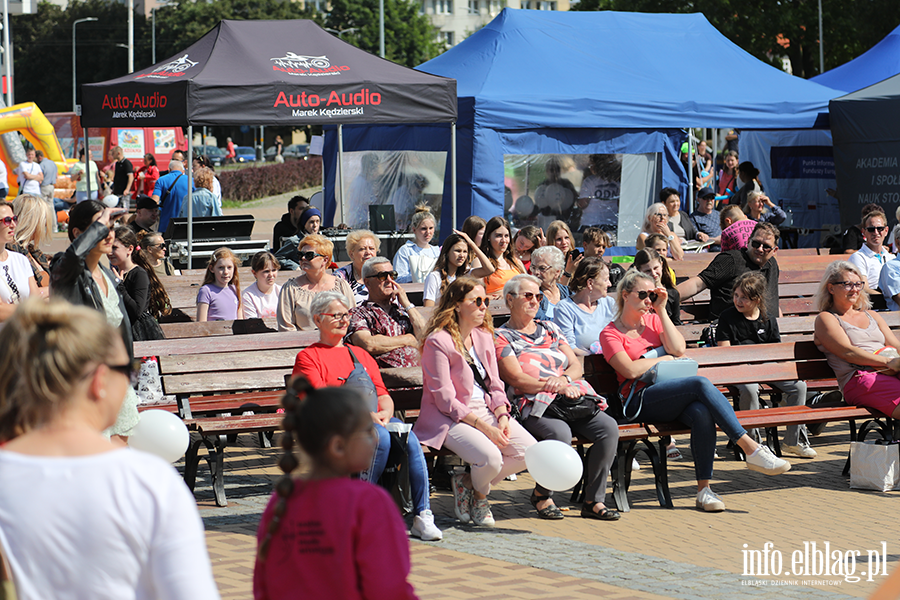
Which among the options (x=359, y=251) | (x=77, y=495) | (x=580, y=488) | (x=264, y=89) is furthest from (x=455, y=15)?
(x=77, y=495)

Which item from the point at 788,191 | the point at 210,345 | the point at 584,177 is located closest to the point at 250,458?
the point at 210,345

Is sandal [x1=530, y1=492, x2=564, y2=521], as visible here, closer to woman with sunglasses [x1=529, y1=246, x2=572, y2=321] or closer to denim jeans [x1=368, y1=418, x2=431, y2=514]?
denim jeans [x1=368, y1=418, x2=431, y2=514]

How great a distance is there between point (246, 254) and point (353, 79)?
3246 millimetres

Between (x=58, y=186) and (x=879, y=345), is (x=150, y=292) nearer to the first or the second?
(x=879, y=345)

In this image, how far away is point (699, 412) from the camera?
6902 mm

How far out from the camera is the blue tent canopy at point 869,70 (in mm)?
20375

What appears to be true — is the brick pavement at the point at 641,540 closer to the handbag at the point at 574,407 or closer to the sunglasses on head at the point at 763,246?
the handbag at the point at 574,407

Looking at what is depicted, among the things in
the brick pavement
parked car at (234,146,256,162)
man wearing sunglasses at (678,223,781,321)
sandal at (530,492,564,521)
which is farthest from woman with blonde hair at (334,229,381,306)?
parked car at (234,146,256,162)

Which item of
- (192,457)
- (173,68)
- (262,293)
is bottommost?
(192,457)

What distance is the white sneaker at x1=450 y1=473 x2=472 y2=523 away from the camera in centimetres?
651

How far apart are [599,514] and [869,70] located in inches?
656

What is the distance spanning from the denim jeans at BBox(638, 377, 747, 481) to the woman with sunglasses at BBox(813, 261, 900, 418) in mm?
1217

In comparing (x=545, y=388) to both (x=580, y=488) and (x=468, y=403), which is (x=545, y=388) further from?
(x=580, y=488)

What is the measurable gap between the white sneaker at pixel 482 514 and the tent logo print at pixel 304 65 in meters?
7.66
